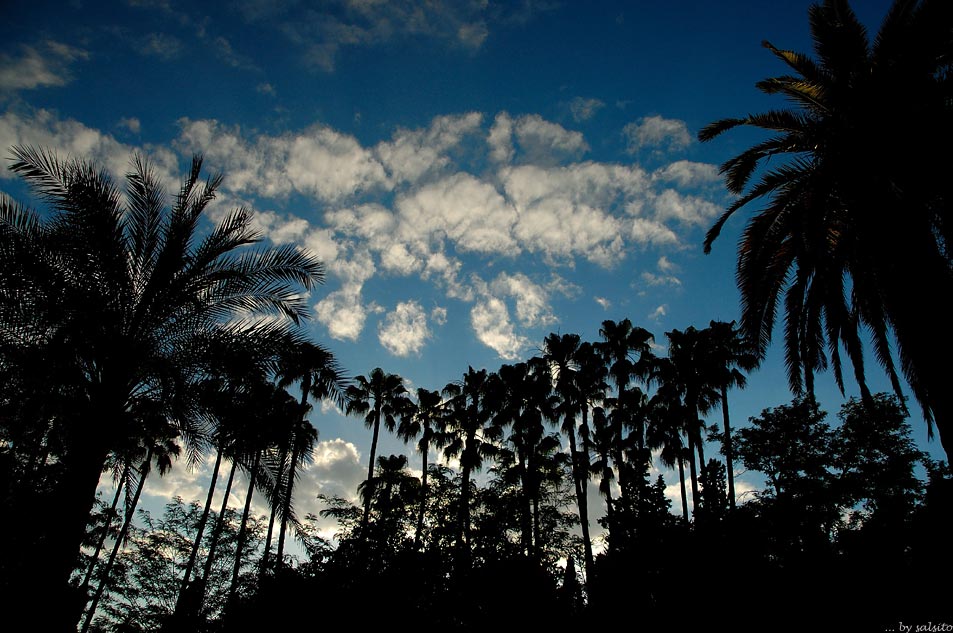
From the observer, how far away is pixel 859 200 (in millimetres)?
8172

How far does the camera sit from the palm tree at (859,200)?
7387mm

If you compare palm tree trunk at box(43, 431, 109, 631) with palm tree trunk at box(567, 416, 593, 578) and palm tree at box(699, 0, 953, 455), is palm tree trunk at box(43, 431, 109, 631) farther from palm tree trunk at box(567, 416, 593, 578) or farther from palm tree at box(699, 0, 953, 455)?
palm tree trunk at box(567, 416, 593, 578)

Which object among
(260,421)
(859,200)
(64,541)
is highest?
(859,200)

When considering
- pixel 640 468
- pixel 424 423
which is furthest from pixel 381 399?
pixel 640 468

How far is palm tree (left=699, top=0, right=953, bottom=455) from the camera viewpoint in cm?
739

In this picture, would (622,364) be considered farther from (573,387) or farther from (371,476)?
(371,476)

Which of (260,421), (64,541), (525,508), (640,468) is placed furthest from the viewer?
(525,508)

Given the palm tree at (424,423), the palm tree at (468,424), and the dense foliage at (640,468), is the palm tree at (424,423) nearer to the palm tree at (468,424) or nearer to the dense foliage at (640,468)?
the palm tree at (468,424)

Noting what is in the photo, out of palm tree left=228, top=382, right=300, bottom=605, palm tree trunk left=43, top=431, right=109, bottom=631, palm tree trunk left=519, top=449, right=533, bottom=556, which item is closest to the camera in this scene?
palm tree trunk left=43, top=431, right=109, bottom=631

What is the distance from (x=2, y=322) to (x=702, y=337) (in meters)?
27.2

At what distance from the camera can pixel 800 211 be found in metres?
9.97

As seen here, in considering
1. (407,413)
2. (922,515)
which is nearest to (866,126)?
(922,515)

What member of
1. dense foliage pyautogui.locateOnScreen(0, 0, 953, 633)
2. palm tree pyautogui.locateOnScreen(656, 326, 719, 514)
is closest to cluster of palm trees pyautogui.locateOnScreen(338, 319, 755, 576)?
palm tree pyautogui.locateOnScreen(656, 326, 719, 514)

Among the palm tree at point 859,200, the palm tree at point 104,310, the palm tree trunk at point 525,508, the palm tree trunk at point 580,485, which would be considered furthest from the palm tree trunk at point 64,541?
the palm tree trunk at point 580,485
